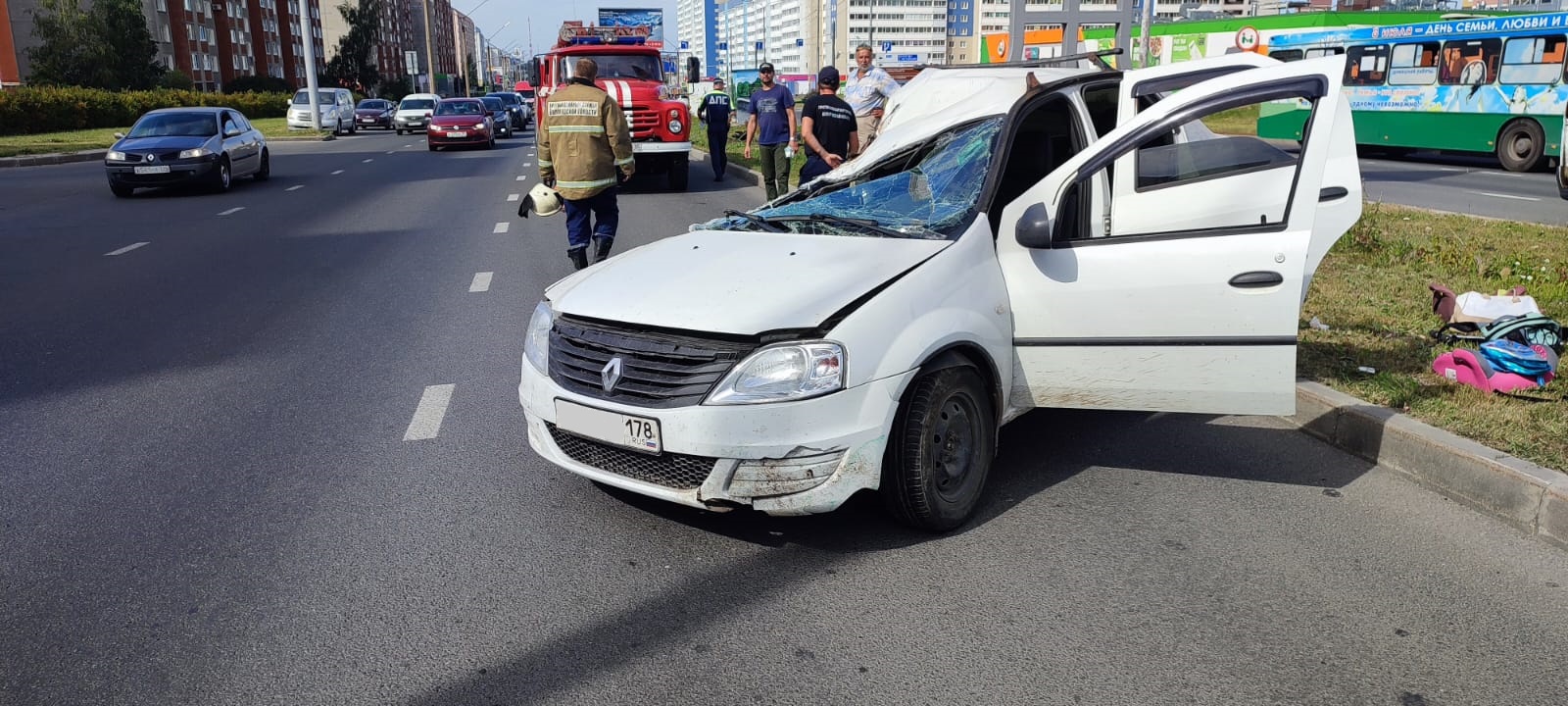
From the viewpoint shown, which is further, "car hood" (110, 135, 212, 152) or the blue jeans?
"car hood" (110, 135, 212, 152)

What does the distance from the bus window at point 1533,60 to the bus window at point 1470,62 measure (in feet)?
0.72

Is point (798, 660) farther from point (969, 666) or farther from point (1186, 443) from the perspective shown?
point (1186, 443)

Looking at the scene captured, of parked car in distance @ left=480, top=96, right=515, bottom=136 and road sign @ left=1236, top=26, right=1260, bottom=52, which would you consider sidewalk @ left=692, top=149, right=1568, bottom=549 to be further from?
parked car in distance @ left=480, top=96, right=515, bottom=136

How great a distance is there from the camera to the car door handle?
4.09m

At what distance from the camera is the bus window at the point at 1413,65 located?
23.0m

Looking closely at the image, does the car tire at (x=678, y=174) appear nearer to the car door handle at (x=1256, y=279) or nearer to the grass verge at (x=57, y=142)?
the car door handle at (x=1256, y=279)

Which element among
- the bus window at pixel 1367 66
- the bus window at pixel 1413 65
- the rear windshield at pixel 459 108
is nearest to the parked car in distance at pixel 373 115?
the rear windshield at pixel 459 108

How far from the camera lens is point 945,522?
4027 mm

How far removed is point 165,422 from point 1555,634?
5.78 metres

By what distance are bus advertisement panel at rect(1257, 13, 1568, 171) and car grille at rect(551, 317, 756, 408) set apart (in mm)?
18386

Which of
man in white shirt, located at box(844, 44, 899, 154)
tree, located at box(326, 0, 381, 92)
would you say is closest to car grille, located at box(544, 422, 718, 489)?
man in white shirt, located at box(844, 44, 899, 154)

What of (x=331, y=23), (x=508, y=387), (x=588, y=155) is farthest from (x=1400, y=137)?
(x=331, y=23)

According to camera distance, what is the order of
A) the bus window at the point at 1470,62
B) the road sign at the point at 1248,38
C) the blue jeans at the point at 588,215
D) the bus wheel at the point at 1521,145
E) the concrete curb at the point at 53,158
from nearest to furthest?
1. the blue jeans at the point at 588,215
2. the bus wheel at the point at 1521,145
3. the bus window at the point at 1470,62
4. the concrete curb at the point at 53,158
5. the road sign at the point at 1248,38

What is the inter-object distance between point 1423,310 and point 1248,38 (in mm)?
24068
